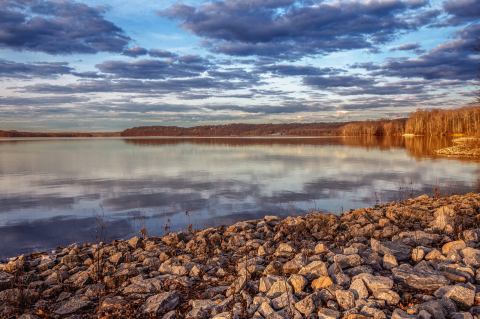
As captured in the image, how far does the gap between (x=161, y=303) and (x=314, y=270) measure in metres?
2.28

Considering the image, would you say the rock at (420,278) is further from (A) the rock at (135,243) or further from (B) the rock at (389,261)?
(A) the rock at (135,243)

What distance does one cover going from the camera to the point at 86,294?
621 cm

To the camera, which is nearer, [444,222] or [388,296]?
[388,296]

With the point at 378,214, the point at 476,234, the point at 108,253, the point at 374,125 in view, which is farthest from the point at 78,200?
the point at 374,125

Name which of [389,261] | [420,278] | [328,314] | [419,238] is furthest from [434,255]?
[328,314]

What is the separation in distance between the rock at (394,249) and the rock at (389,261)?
8.0 inches

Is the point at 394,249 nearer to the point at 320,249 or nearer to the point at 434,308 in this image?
the point at 320,249

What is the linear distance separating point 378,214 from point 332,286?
5539 millimetres

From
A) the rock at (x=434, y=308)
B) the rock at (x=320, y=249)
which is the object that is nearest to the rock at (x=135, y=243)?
the rock at (x=320, y=249)

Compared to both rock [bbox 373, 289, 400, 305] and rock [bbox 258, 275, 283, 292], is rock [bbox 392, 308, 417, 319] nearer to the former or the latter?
rock [bbox 373, 289, 400, 305]

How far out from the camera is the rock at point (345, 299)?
504cm

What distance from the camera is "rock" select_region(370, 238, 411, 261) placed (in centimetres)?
662

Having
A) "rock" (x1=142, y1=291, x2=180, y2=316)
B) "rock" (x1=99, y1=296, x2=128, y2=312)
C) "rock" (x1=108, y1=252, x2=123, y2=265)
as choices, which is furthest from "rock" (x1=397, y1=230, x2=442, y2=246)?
"rock" (x1=108, y1=252, x2=123, y2=265)

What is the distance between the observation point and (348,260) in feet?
20.5
